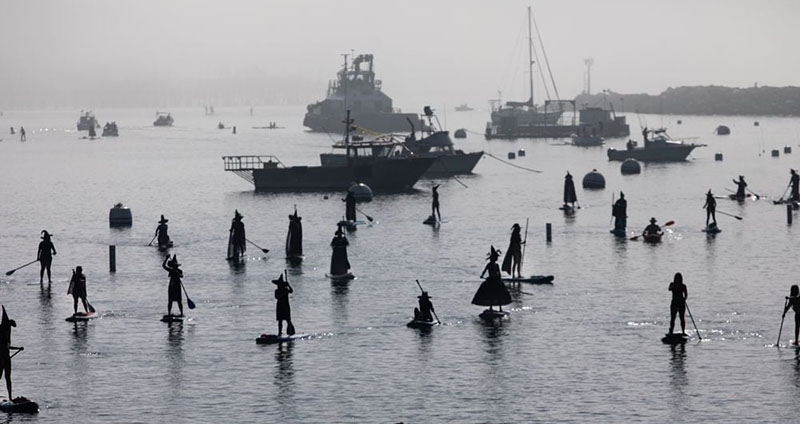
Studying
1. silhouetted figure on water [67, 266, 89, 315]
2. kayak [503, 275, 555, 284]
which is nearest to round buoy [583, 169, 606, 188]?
kayak [503, 275, 555, 284]

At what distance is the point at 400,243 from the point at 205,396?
33.0 meters

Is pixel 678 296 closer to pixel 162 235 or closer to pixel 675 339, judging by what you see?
pixel 675 339

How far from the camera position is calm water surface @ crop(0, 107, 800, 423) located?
3141 cm

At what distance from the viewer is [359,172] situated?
97.9m

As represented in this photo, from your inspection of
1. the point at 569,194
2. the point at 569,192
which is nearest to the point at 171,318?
the point at 569,192

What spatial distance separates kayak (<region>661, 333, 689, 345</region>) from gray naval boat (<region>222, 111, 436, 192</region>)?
60.0 metres

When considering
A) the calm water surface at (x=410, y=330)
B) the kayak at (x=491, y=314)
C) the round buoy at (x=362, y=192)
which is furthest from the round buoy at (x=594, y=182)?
the kayak at (x=491, y=314)

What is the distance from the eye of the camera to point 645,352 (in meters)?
36.4

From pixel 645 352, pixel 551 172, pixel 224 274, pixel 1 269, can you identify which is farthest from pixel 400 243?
pixel 551 172

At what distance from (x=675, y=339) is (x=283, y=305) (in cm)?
1067

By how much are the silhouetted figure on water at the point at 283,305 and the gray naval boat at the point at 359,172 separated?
58291 millimetres

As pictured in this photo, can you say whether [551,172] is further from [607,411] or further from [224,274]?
[607,411]

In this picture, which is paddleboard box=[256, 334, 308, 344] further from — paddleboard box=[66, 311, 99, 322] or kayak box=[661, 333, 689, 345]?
kayak box=[661, 333, 689, 345]

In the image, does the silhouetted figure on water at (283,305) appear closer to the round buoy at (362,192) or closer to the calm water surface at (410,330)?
the calm water surface at (410,330)
